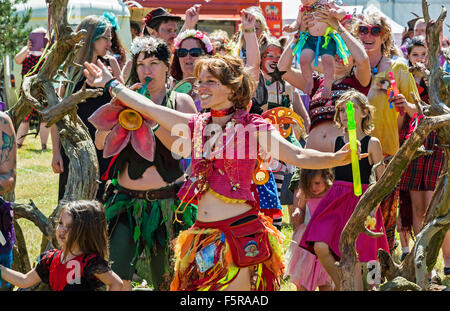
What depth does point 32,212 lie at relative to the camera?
5168 mm

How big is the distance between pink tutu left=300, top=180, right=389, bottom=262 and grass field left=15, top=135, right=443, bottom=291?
89cm

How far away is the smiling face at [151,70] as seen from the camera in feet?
17.0

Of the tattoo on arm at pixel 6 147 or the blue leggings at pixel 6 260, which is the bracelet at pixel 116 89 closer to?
the tattoo on arm at pixel 6 147

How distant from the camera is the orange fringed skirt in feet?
13.8

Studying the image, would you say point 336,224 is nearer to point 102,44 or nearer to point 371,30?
point 371,30

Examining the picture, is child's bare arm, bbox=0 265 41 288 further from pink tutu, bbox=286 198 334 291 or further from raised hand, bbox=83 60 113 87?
pink tutu, bbox=286 198 334 291

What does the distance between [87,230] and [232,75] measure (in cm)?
113

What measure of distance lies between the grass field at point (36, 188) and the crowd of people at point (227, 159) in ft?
2.94

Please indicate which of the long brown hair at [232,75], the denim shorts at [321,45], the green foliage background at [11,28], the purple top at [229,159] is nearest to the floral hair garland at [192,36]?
the denim shorts at [321,45]

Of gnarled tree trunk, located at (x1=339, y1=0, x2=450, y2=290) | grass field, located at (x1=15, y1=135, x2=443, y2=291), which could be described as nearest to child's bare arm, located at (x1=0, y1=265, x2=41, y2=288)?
gnarled tree trunk, located at (x1=339, y1=0, x2=450, y2=290)

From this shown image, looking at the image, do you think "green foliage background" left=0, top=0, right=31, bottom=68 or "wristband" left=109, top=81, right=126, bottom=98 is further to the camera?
"green foliage background" left=0, top=0, right=31, bottom=68

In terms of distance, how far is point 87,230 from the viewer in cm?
407

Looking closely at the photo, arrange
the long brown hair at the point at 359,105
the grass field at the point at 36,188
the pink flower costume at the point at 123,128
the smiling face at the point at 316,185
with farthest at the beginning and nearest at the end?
the grass field at the point at 36,188, the smiling face at the point at 316,185, the long brown hair at the point at 359,105, the pink flower costume at the point at 123,128

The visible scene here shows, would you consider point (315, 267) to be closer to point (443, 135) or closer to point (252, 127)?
point (443, 135)
